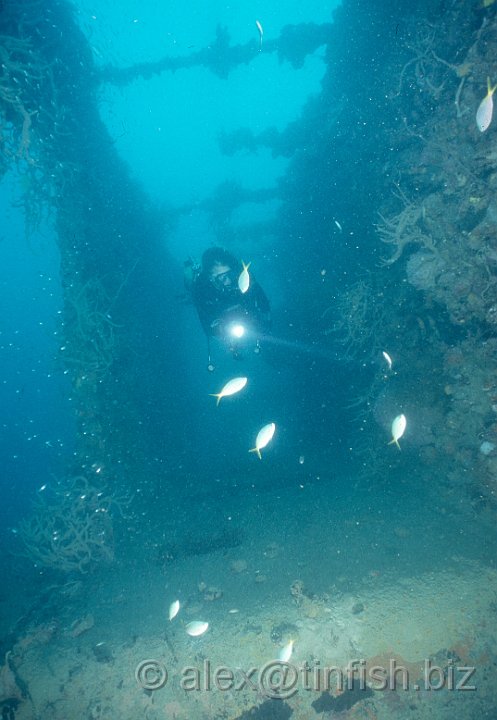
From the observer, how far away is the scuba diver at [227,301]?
7.32 meters

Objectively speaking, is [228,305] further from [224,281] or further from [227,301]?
[224,281]

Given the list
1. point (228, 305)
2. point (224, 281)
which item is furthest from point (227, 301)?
point (224, 281)

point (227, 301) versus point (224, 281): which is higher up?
point (224, 281)

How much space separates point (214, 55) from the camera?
9.73 m

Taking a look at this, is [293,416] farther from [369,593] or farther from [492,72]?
[492,72]

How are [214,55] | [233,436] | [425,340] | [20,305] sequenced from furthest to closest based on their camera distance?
[20,305], [233,436], [214,55], [425,340]

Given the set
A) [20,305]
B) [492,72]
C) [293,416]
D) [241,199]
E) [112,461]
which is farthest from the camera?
[20,305]

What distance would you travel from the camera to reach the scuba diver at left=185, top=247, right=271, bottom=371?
7316mm

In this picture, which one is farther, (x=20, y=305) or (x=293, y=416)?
(x=20, y=305)

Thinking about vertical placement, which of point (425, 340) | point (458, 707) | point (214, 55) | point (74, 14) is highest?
point (214, 55)

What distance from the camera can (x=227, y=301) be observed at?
7441 millimetres

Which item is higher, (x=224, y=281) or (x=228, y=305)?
(x=224, y=281)

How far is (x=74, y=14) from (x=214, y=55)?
11.7 feet

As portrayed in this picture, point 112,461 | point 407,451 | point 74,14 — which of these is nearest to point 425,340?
point 407,451
